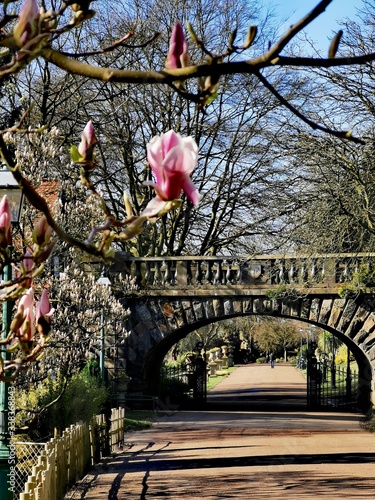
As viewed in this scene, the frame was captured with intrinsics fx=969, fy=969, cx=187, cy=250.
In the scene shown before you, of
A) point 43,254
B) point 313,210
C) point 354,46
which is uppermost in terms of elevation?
point 354,46

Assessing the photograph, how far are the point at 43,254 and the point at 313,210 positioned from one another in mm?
16421

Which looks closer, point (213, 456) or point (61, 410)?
point (61, 410)

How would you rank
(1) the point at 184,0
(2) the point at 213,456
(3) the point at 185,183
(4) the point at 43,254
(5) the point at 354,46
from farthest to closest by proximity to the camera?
(1) the point at 184,0 < (5) the point at 354,46 < (2) the point at 213,456 < (4) the point at 43,254 < (3) the point at 185,183

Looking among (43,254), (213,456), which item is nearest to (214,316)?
(213,456)

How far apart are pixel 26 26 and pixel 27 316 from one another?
3.26 ft

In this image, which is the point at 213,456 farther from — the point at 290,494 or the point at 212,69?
the point at 212,69

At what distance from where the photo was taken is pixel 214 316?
2509 cm

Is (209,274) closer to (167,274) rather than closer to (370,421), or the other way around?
(167,274)

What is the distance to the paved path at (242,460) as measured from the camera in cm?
1298

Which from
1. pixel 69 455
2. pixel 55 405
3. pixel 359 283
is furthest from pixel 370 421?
pixel 69 455

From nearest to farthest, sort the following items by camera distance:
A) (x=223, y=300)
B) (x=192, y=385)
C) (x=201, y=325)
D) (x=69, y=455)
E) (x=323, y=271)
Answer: (x=69, y=455) < (x=323, y=271) < (x=223, y=300) < (x=201, y=325) < (x=192, y=385)

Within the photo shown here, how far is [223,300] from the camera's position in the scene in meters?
25.1

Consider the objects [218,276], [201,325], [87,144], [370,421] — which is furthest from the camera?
[201,325]

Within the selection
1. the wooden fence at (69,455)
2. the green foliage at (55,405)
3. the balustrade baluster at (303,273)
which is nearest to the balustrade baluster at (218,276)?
the balustrade baluster at (303,273)
